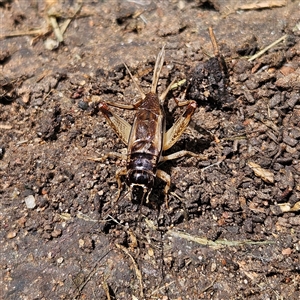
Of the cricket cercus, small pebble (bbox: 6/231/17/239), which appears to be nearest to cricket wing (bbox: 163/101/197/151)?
the cricket cercus

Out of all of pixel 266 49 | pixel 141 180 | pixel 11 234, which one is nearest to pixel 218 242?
pixel 141 180

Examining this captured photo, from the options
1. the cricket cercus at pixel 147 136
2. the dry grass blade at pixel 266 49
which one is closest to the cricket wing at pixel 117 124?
the cricket cercus at pixel 147 136

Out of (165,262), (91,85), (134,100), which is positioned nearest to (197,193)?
(165,262)

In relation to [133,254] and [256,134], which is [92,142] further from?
[256,134]

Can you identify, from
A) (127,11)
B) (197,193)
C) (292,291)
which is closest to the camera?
(292,291)

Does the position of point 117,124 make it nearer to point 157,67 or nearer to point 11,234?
point 157,67

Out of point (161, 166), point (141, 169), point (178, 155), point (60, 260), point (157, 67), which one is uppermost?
point (157, 67)

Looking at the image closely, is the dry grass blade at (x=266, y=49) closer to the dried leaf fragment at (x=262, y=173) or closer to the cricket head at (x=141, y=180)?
the dried leaf fragment at (x=262, y=173)
